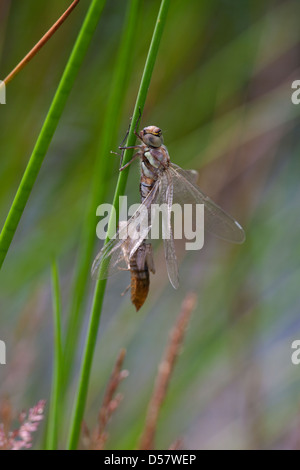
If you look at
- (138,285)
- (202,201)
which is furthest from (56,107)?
(202,201)

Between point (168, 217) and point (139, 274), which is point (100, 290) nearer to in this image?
point (139, 274)

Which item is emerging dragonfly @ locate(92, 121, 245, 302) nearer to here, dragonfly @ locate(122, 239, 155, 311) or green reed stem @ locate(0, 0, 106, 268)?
dragonfly @ locate(122, 239, 155, 311)

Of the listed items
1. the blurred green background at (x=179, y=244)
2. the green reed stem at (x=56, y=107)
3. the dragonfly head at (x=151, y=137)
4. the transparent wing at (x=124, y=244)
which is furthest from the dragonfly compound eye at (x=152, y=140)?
the blurred green background at (x=179, y=244)

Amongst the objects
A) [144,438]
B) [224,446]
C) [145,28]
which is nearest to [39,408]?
[144,438]

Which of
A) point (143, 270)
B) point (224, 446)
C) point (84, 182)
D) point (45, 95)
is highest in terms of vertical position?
point (45, 95)

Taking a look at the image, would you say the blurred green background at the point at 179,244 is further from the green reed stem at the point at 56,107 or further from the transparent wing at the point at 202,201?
the green reed stem at the point at 56,107

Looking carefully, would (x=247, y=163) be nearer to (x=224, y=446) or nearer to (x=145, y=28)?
(x=145, y=28)
